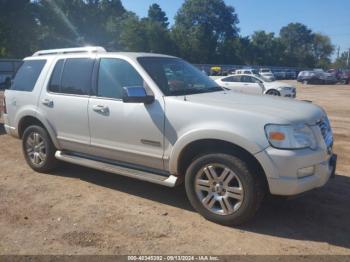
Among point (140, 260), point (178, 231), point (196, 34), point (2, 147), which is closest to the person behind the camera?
point (140, 260)

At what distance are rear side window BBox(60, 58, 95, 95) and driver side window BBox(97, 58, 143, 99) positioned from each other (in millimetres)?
222

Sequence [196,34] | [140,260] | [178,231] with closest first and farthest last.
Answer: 1. [140,260]
2. [178,231]
3. [196,34]

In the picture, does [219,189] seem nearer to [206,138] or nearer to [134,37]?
[206,138]

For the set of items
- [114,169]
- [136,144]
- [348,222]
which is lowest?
[348,222]

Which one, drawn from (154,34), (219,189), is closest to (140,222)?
(219,189)

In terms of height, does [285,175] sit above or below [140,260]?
above

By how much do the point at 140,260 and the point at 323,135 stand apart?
7.60ft

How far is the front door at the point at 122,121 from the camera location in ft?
16.3

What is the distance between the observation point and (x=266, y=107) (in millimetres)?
4578

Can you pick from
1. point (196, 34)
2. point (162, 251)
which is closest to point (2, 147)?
point (162, 251)

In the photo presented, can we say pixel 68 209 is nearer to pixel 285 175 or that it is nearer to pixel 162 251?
pixel 162 251

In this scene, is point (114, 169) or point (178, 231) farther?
point (114, 169)

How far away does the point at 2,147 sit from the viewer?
8.56 metres

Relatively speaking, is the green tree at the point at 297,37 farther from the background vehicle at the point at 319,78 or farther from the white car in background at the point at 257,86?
the white car in background at the point at 257,86
